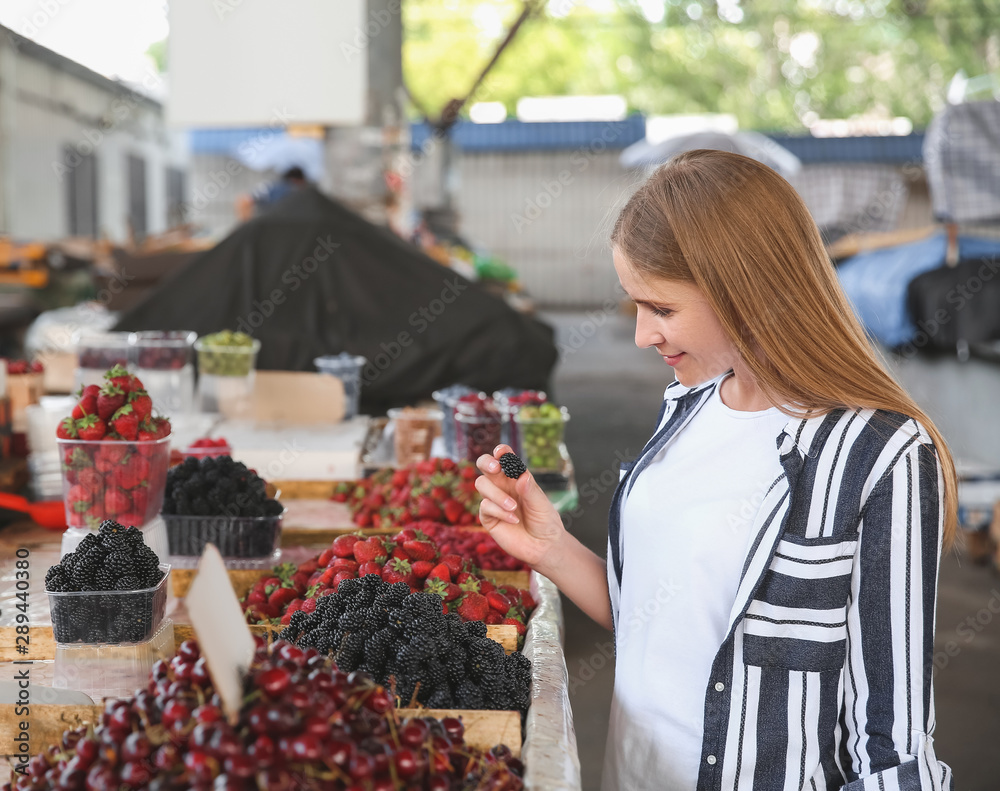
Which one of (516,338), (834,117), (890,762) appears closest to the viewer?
(890,762)

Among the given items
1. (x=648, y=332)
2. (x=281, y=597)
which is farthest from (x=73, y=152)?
(x=648, y=332)

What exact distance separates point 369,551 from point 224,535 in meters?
0.53

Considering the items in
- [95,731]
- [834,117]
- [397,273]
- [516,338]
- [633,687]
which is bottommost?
[633,687]

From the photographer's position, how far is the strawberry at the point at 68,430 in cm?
185

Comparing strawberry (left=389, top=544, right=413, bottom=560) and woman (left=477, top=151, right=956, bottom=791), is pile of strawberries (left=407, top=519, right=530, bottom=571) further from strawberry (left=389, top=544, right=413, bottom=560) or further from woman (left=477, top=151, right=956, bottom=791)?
woman (left=477, top=151, right=956, bottom=791)

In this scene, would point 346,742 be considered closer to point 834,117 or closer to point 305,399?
point 305,399

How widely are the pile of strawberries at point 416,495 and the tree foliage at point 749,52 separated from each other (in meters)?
19.7

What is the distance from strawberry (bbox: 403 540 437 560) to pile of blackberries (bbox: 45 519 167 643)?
0.46m

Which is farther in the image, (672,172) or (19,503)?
(19,503)

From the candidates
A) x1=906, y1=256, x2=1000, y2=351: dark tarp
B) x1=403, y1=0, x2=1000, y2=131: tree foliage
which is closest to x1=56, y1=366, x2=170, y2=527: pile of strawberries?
x1=906, y1=256, x2=1000, y2=351: dark tarp

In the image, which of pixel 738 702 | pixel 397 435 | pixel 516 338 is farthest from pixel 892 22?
pixel 738 702

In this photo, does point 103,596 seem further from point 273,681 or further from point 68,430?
point 273,681

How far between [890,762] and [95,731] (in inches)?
39.9

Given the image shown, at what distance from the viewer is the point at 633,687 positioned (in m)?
1.51
